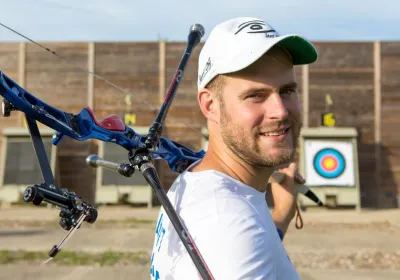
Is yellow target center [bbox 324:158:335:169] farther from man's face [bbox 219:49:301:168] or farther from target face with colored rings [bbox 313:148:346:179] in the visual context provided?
man's face [bbox 219:49:301:168]

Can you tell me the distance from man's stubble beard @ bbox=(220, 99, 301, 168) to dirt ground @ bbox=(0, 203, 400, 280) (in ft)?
13.8

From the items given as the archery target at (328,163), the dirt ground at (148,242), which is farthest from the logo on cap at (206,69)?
the archery target at (328,163)

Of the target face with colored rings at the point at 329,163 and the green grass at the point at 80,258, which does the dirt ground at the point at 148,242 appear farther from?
the target face with colored rings at the point at 329,163

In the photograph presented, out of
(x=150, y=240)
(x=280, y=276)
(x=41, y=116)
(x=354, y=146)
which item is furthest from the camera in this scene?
(x=354, y=146)

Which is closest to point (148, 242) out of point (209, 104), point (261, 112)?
point (209, 104)

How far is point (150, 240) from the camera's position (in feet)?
24.8

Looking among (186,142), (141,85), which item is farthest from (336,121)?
(141,85)

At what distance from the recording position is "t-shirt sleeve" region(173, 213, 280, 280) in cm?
109

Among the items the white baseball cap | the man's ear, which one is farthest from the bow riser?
the white baseball cap

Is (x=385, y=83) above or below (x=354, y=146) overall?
above

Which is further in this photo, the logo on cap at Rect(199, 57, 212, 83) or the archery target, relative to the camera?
the archery target

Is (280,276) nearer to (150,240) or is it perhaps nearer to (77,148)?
Result: (150,240)

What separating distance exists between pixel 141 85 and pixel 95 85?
102 centimetres

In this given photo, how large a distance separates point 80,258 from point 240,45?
204 inches
